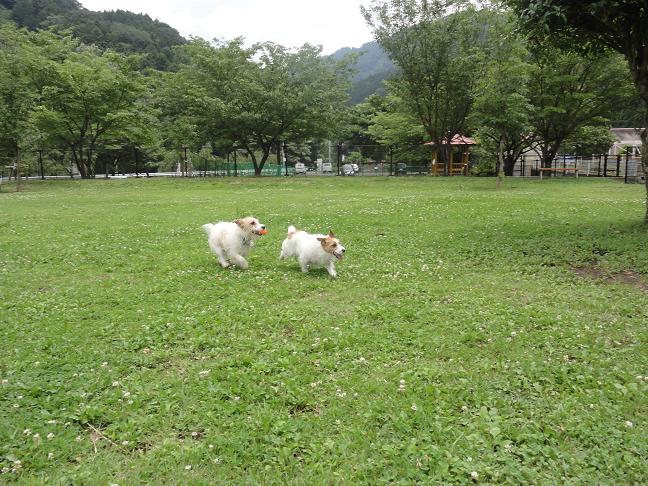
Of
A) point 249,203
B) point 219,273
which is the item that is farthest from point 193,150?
point 219,273

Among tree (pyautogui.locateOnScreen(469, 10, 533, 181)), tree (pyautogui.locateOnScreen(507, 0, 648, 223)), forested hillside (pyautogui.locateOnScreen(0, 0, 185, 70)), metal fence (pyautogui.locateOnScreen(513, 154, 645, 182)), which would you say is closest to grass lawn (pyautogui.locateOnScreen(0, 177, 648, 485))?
tree (pyautogui.locateOnScreen(507, 0, 648, 223))

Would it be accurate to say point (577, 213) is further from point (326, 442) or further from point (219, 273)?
point (326, 442)

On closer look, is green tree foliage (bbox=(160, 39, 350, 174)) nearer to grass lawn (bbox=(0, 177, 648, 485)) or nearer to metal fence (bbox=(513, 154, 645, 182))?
metal fence (bbox=(513, 154, 645, 182))

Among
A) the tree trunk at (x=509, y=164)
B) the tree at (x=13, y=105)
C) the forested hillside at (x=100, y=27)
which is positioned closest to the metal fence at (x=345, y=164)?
the tree trunk at (x=509, y=164)

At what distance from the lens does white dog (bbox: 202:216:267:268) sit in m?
8.03

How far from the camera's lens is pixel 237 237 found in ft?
26.5

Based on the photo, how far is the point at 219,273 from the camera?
8.05m

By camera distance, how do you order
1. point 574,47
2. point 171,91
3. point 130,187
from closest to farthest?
point 574,47 → point 130,187 → point 171,91

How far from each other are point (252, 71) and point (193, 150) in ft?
28.5

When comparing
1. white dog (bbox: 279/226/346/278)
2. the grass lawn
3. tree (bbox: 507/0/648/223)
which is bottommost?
the grass lawn

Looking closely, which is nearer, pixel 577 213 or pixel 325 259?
pixel 325 259

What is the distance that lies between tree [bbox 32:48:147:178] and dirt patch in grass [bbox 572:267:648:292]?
31.9 m

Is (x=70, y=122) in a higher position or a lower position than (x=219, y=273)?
higher

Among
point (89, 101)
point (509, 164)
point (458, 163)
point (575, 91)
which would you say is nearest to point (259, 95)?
point (89, 101)
